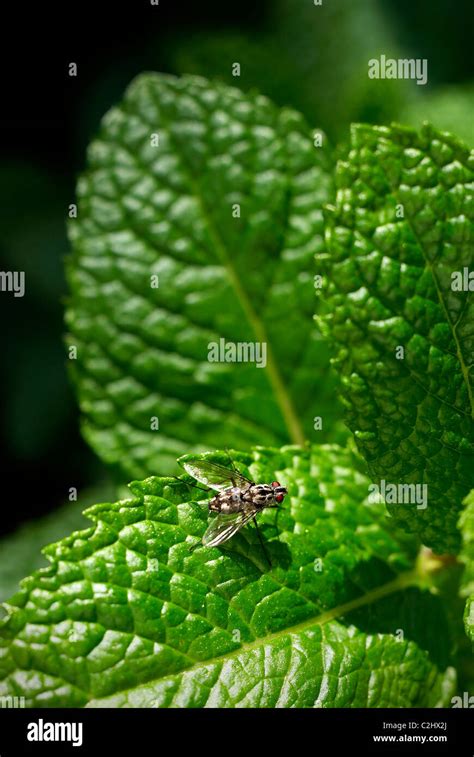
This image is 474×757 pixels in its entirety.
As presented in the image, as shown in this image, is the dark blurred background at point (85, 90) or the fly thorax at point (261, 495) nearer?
the fly thorax at point (261, 495)

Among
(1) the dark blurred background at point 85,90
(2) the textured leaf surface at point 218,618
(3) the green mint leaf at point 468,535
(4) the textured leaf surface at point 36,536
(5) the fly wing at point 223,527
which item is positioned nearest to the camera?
(2) the textured leaf surface at point 218,618

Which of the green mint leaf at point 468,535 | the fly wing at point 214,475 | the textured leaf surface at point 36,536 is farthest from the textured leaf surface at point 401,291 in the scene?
the textured leaf surface at point 36,536

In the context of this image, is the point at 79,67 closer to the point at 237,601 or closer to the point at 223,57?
the point at 223,57

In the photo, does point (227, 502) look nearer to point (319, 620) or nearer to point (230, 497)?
point (230, 497)

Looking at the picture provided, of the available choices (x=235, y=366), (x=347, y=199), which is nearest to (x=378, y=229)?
(x=347, y=199)

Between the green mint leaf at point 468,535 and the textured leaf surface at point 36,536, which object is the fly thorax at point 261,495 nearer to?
the green mint leaf at point 468,535

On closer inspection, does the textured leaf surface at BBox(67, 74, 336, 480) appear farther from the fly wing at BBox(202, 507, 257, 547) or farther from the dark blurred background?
the dark blurred background
